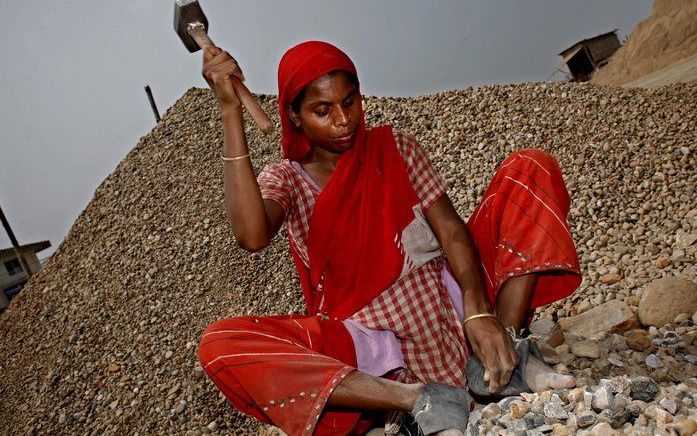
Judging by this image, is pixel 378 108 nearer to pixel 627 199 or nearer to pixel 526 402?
pixel 627 199

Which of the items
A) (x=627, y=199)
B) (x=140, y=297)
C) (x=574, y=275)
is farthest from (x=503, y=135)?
(x=140, y=297)

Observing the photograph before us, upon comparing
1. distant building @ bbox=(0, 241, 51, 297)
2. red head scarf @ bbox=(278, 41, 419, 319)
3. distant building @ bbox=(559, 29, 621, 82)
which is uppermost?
distant building @ bbox=(0, 241, 51, 297)

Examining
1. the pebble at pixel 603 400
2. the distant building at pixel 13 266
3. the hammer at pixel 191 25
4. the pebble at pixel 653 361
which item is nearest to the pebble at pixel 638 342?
the pebble at pixel 653 361

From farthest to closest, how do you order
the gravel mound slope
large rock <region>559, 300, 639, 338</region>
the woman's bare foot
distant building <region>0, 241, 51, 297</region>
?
1. distant building <region>0, 241, 51, 297</region>
2. the gravel mound slope
3. large rock <region>559, 300, 639, 338</region>
4. the woman's bare foot

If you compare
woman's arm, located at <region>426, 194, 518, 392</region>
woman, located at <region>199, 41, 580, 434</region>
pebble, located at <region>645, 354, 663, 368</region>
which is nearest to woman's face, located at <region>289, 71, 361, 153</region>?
woman, located at <region>199, 41, 580, 434</region>

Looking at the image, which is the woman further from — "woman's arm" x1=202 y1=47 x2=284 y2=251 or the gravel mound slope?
the gravel mound slope

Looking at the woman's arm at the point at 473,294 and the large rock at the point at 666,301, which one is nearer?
the woman's arm at the point at 473,294

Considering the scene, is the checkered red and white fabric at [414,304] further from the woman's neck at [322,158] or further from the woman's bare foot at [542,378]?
the woman's bare foot at [542,378]

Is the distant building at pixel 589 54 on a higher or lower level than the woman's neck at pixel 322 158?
higher

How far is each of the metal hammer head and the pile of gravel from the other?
2.31m

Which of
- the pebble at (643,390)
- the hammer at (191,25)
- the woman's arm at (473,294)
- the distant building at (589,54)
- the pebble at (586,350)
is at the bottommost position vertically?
the pebble at (586,350)

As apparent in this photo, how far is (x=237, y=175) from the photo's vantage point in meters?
1.46

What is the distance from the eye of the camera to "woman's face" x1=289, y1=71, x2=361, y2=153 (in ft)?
5.13

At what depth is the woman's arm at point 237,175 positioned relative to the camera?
1.45m
